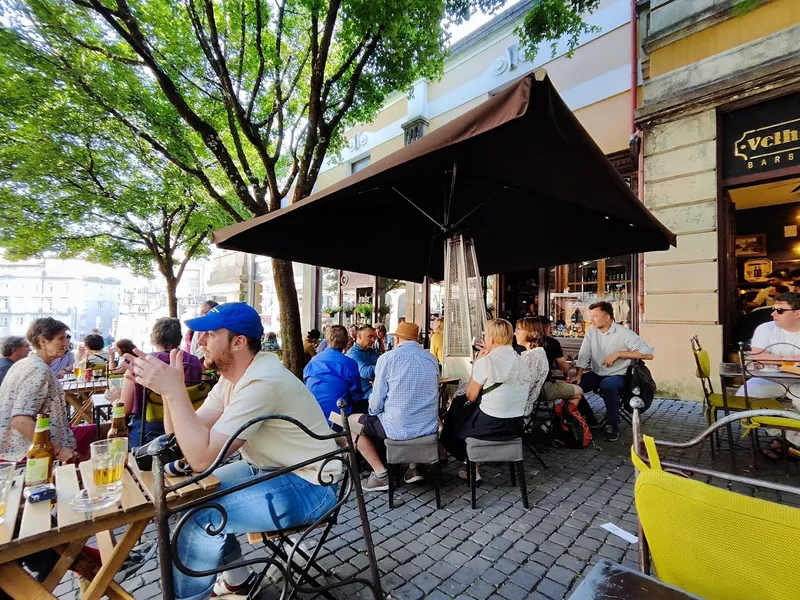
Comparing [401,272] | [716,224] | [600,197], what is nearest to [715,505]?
[600,197]

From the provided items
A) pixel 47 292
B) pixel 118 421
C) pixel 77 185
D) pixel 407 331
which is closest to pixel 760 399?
pixel 407 331

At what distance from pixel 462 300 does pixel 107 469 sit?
300 cm

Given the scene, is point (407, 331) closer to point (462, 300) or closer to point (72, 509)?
point (462, 300)

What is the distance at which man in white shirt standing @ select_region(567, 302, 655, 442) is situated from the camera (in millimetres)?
5016

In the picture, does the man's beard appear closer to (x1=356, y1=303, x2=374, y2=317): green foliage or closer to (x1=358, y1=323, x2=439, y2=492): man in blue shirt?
(x1=358, y1=323, x2=439, y2=492): man in blue shirt

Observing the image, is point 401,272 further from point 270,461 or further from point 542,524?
point 270,461

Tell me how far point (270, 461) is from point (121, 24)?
23.9 ft

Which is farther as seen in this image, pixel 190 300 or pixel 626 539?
pixel 190 300

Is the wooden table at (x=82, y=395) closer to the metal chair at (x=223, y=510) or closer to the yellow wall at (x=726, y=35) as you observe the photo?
the metal chair at (x=223, y=510)

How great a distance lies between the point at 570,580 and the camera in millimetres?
2396

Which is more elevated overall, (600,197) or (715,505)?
(600,197)

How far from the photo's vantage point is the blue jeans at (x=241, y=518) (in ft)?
6.02

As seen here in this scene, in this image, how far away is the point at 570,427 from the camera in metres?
4.81

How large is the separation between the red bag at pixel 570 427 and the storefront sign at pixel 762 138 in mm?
5326
